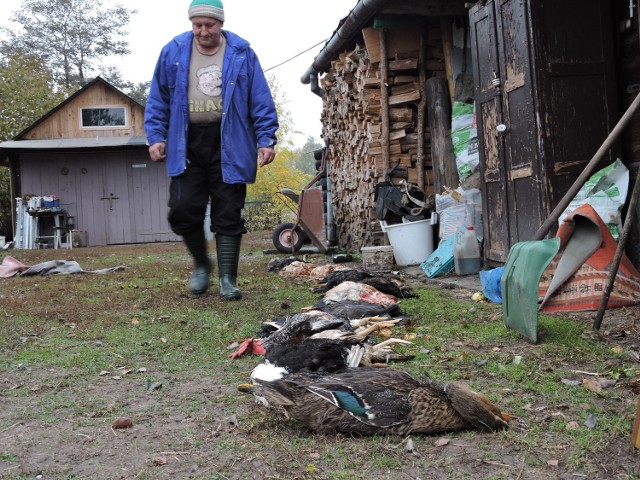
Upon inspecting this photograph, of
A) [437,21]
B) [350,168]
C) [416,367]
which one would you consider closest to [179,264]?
[350,168]

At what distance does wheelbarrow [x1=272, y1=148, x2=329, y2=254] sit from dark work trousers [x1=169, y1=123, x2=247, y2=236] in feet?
16.3

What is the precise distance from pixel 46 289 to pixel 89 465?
203 inches

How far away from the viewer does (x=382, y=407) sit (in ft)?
7.01

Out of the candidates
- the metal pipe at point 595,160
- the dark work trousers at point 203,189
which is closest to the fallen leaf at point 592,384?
the metal pipe at point 595,160

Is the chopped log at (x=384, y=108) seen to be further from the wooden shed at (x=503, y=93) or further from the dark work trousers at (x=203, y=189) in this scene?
the dark work trousers at (x=203, y=189)

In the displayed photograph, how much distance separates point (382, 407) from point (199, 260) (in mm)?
3472

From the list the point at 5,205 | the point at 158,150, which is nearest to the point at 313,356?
the point at 158,150

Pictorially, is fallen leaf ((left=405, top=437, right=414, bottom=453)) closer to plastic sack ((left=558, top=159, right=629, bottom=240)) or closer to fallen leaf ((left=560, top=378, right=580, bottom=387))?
fallen leaf ((left=560, top=378, right=580, bottom=387))

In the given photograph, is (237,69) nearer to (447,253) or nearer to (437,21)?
(447,253)

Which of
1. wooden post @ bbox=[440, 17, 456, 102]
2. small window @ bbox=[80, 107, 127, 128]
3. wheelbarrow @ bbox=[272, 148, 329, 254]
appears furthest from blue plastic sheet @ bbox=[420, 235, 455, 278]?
small window @ bbox=[80, 107, 127, 128]

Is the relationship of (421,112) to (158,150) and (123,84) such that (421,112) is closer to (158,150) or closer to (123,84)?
(158,150)

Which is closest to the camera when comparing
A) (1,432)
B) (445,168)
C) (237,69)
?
(1,432)

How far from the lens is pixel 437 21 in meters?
8.59

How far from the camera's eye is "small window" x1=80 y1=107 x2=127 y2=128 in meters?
21.4
